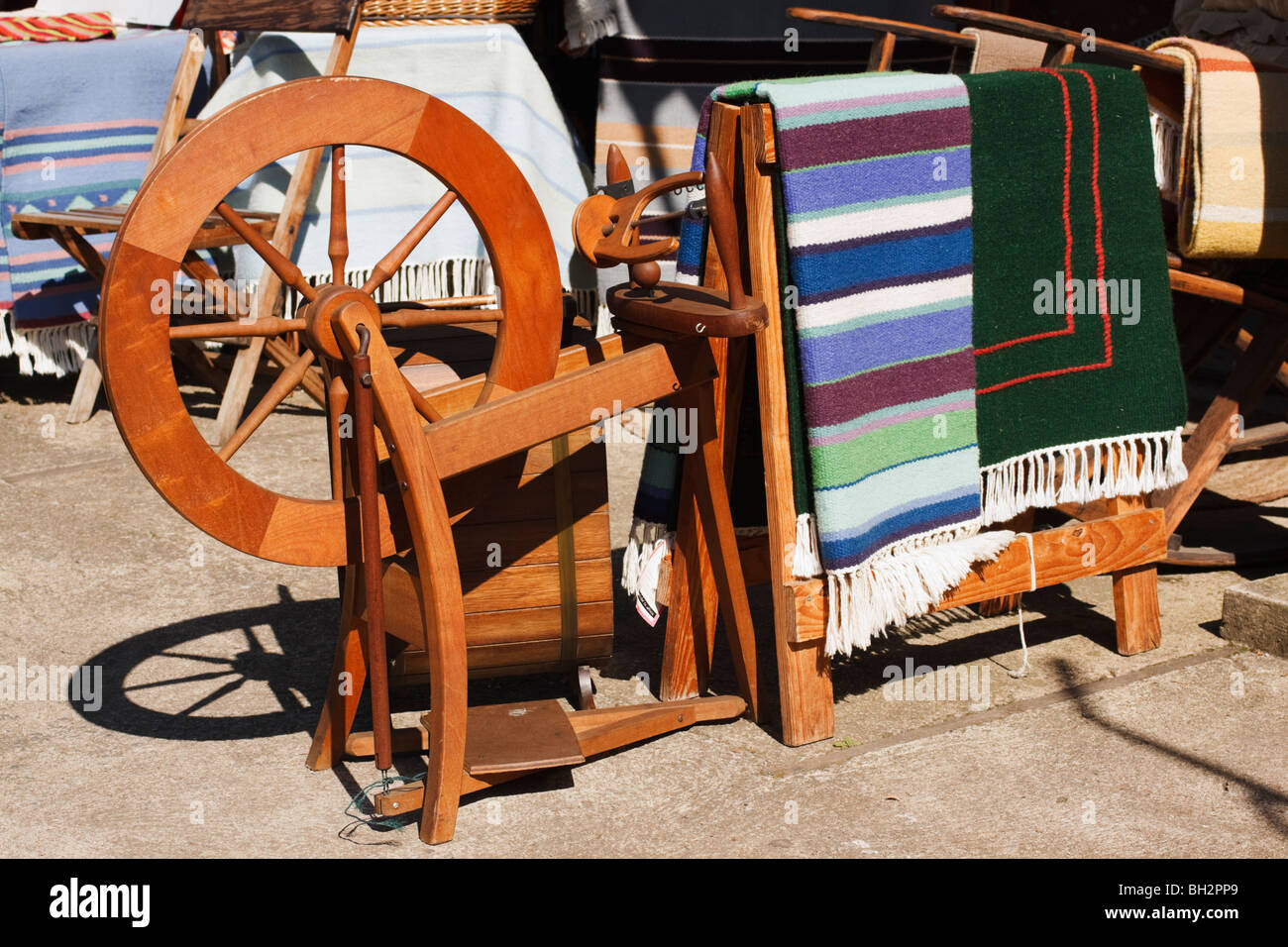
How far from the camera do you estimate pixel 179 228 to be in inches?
87.2

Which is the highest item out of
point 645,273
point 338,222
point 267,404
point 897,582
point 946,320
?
point 338,222

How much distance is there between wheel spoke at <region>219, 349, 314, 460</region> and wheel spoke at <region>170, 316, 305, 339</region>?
0.10 meters

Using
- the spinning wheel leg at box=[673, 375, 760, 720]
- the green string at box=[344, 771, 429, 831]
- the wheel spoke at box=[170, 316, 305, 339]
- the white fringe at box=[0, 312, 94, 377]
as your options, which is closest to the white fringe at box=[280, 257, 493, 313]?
the white fringe at box=[0, 312, 94, 377]

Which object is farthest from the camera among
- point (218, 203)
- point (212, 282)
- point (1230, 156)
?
point (212, 282)

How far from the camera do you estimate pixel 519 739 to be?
260 cm

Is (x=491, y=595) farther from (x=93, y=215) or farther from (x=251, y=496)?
(x=93, y=215)

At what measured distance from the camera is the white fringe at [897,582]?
271 cm

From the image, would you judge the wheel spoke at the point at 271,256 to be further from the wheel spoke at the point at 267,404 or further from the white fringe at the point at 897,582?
the white fringe at the point at 897,582

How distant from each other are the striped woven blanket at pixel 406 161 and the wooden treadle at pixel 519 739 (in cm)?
239

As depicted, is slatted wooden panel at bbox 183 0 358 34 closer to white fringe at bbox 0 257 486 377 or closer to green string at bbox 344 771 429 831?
white fringe at bbox 0 257 486 377

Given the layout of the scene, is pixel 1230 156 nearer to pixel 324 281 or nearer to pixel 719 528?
pixel 719 528

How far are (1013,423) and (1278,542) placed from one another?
4.36 ft

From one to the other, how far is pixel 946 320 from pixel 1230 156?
101 cm

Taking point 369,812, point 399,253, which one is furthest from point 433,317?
point 369,812
